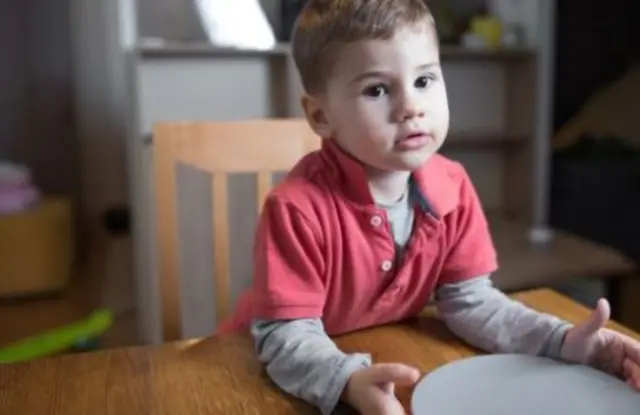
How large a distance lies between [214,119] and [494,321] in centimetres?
177

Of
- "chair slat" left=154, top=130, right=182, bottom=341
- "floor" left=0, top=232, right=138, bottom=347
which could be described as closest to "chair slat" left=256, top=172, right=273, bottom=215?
"chair slat" left=154, top=130, right=182, bottom=341

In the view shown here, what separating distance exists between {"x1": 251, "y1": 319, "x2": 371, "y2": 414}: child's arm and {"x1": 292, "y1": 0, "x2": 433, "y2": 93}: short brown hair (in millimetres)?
237

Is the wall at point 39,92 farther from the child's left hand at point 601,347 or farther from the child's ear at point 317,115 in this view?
the child's left hand at point 601,347

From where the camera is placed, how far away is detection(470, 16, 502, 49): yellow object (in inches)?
103

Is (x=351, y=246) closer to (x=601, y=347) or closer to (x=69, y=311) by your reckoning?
(x=601, y=347)

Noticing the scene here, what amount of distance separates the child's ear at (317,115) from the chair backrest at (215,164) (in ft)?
1.26

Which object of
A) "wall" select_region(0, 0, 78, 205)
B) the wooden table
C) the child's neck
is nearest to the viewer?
the wooden table

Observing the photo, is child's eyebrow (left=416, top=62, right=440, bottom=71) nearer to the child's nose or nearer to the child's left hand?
the child's nose

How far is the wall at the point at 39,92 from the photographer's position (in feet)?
9.84

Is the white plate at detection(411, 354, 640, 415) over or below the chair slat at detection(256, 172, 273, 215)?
below

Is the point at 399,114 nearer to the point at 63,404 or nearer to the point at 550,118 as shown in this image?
the point at 63,404

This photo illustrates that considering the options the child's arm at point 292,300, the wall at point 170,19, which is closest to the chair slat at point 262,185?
the child's arm at point 292,300

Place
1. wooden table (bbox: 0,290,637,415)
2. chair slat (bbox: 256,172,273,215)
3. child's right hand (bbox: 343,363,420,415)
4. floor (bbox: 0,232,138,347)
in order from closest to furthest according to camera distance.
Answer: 1. child's right hand (bbox: 343,363,420,415)
2. wooden table (bbox: 0,290,637,415)
3. chair slat (bbox: 256,172,273,215)
4. floor (bbox: 0,232,138,347)

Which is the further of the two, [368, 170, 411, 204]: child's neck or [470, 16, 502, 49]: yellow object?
[470, 16, 502, 49]: yellow object
